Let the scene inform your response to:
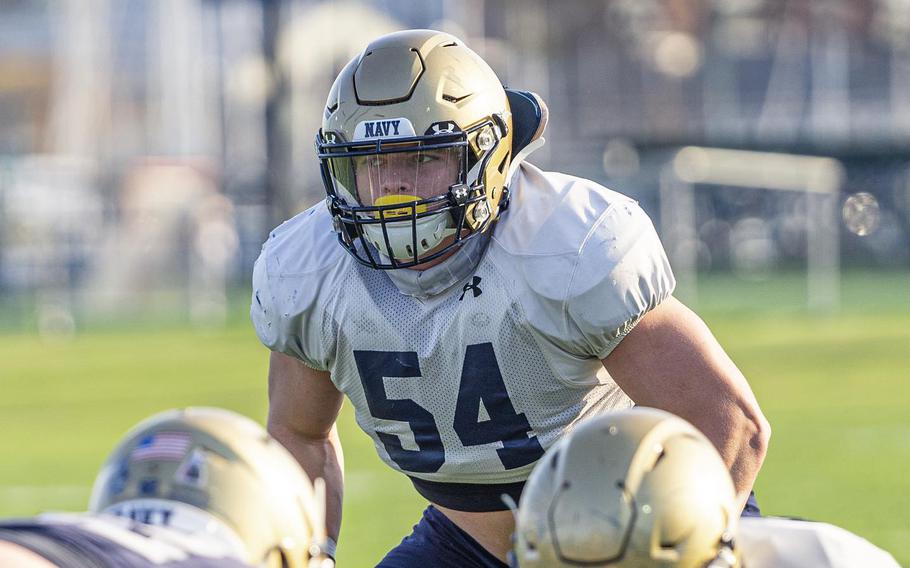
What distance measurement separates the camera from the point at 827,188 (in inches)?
987

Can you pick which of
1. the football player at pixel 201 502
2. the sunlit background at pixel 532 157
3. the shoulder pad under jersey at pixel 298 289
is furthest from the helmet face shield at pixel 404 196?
the sunlit background at pixel 532 157

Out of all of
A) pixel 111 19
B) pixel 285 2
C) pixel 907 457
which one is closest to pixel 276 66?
pixel 285 2

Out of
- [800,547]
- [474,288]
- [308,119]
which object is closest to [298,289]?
[474,288]

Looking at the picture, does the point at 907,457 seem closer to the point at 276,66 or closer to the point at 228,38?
the point at 276,66

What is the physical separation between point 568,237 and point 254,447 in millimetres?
1025

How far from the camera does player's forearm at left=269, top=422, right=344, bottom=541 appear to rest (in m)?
3.63

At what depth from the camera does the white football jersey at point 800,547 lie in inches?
106

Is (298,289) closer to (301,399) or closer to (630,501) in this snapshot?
(301,399)

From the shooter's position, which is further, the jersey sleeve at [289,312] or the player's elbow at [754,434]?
the jersey sleeve at [289,312]

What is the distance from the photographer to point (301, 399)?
12.0ft

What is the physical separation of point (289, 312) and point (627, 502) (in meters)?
1.31

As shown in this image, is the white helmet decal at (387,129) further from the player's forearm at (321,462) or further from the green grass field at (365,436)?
the green grass field at (365,436)

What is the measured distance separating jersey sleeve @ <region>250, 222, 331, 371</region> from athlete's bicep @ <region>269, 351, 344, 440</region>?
2.9 inches

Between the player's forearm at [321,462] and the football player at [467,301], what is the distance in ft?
0.05
